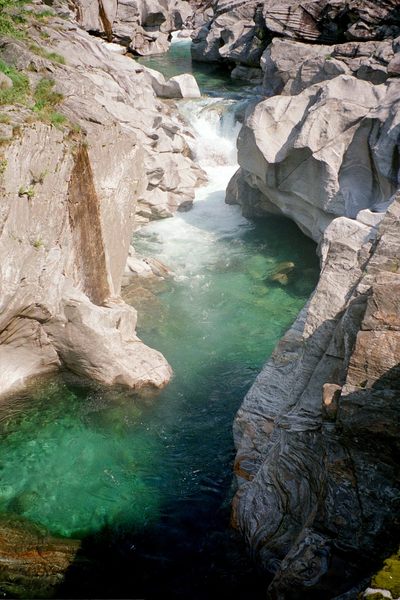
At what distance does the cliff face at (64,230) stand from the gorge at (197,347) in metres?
0.05

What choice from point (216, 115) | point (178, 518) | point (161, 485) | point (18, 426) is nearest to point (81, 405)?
point (18, 426)

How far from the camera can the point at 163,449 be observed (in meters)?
10.6

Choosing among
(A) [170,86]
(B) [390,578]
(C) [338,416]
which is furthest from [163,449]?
(A) [170,86]

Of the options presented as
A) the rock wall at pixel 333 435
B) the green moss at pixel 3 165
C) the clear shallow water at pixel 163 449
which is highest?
the green moss at pixel 3 165

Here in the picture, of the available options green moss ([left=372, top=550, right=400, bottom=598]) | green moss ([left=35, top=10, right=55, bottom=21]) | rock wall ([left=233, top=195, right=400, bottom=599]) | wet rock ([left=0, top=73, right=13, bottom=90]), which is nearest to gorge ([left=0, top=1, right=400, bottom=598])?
rock wall ([left=233, top=195, right=400, bottom=599])

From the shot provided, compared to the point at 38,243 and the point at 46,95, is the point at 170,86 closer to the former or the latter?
the point at 46,95

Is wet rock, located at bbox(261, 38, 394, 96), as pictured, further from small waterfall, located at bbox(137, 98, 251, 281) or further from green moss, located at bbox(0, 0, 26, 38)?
green moss, located at bbox(0, 0, 26, 38)

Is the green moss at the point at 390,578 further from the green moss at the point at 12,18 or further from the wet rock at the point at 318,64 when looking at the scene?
the wet rock at the point at 318,64

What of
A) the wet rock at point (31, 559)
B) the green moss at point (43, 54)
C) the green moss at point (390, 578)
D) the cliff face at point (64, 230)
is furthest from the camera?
the green moss at point (43, 54)

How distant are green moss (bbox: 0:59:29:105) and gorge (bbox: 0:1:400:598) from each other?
0.12m

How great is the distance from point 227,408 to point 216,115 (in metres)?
19.8

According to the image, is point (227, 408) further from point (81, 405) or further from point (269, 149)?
point (269, 149)

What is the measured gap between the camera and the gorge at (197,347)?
6152 millimetres

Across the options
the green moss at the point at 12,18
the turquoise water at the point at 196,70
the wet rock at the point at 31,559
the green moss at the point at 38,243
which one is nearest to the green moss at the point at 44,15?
the green moss at the point at 12,18
